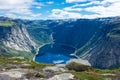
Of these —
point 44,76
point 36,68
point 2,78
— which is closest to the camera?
point 2,78

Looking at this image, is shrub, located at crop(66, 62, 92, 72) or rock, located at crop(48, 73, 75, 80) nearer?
rock, located at crop(48, 73, 75, 80)

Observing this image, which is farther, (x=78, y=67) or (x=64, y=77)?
(x=78, y=67)

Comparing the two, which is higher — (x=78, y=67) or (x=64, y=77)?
(x=64, y=77)

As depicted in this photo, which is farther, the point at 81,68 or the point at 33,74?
the point at 81,68

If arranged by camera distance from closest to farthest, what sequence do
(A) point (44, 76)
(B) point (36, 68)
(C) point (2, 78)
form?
(C) point (2, 78), (A) point (44, 76), (B) point (36, 68)

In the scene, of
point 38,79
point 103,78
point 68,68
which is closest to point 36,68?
point 68,68

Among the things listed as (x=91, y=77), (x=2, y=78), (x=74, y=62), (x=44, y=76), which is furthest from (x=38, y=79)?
(x=74, y=62)

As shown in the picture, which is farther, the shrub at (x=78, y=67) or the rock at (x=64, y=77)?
the shrub at (x=78, y=67)

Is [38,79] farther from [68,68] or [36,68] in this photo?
[68,68]

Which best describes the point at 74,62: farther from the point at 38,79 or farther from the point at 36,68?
the point at 38,79
